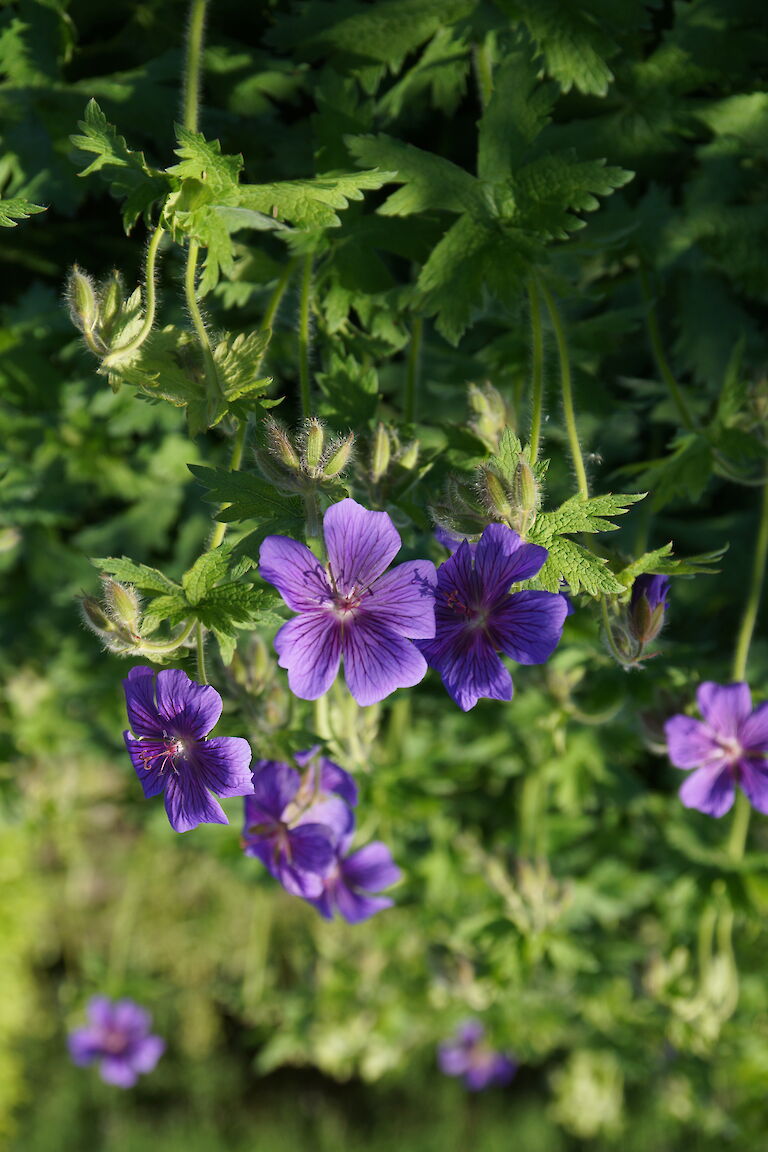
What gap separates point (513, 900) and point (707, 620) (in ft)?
1.86

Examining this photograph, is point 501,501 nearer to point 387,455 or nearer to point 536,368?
point 387,455

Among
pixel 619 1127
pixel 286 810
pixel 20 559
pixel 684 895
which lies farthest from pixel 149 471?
pixel 619 1127

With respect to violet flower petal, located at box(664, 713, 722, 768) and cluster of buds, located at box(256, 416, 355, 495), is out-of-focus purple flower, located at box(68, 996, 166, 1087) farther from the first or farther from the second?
cluster of buds, located at box(256, 416, 355, 495)

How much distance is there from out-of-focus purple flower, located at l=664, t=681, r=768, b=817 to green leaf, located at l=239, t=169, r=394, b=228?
615 mm

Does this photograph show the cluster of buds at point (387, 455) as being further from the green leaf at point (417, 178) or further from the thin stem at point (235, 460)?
the green leaf at point (417, 178)

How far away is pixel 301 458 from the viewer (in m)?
0.72

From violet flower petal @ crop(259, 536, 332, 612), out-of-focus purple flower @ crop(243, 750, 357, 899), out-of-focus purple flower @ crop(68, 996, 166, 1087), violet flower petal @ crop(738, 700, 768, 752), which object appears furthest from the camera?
out-of-focus purple flower @ crop(68, 996, 166, 1087)

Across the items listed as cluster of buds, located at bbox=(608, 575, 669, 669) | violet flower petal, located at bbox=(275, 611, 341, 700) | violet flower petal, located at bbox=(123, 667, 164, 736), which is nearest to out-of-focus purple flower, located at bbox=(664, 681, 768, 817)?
cluster of buds, located at bbox=(608, 575, 669, 669)

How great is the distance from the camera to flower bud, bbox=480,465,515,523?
0.71 m

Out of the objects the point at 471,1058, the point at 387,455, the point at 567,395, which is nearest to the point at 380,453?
the point at 387,455

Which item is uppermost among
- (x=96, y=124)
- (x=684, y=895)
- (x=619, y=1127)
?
(x=96, y=124)

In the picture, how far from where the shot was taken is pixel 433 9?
1036mm

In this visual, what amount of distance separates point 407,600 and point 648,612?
0.23m

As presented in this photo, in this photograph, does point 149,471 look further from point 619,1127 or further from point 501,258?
point 619,1127
